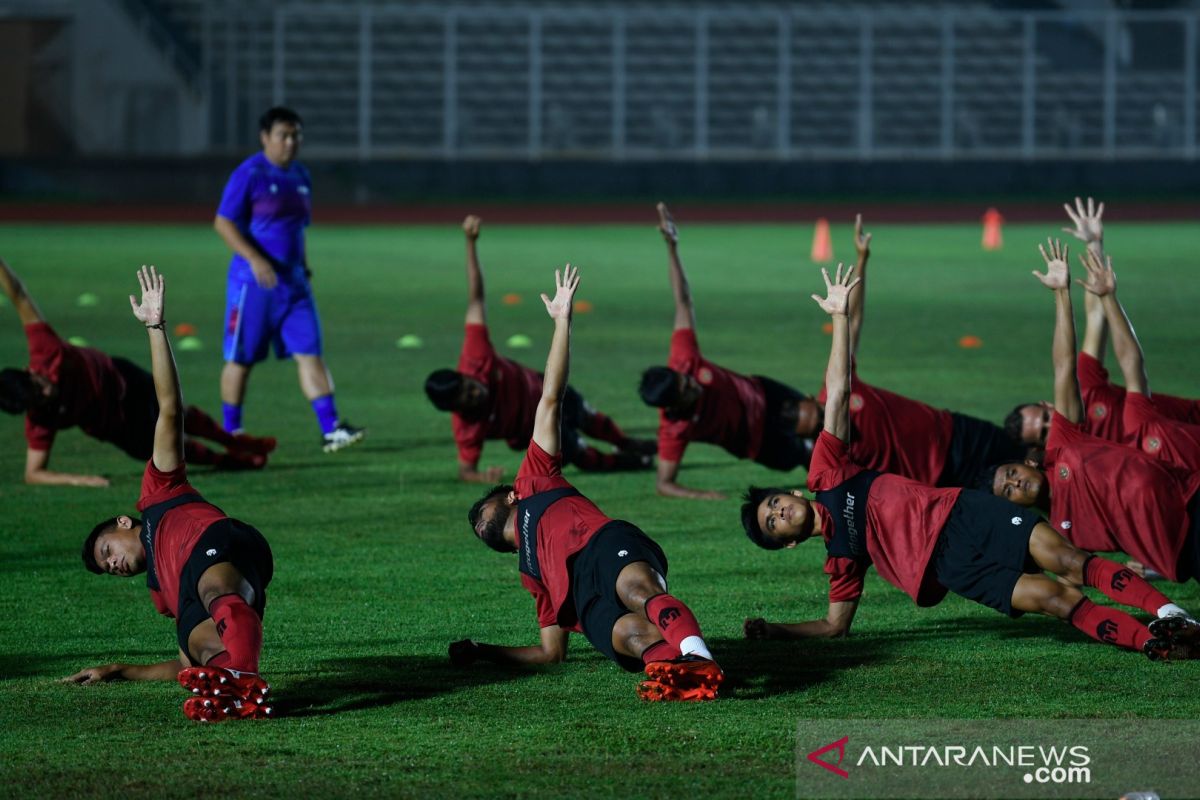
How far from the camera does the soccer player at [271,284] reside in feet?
37.2

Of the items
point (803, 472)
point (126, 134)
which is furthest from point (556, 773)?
point (126, 134)

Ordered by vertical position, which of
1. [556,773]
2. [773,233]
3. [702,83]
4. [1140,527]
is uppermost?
[702,83]

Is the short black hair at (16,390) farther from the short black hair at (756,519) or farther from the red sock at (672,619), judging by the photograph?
the red sock at (672,619)

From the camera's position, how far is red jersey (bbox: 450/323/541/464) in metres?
10.1

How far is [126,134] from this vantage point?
37781 millimetres

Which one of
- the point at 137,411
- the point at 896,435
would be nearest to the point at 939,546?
the point at 896,435

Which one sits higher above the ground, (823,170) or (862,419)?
(823,170)

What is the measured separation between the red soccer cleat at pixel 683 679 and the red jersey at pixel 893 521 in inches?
39.1

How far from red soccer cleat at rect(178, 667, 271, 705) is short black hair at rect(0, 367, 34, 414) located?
13.8ft

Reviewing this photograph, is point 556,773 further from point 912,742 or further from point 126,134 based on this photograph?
point 126,134

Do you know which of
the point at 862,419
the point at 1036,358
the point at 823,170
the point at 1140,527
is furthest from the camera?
the point at 823,170

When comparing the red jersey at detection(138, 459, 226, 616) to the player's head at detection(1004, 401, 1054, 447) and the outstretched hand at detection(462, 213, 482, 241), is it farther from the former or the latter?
the player's head at detection(1004, 401, 1054, 447)

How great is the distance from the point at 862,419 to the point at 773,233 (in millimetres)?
21898

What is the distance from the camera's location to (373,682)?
6.35 m
